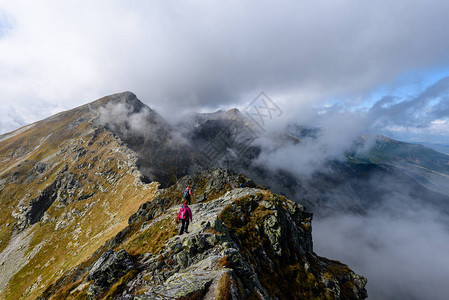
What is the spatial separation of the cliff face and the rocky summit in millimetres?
113

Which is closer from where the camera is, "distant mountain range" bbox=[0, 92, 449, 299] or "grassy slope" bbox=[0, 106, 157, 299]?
"distant mountain range" bbox=[0, 92, 449, 299]

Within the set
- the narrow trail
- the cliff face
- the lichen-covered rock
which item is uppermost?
the narrow trail

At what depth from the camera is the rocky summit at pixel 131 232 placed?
1655 centimetres

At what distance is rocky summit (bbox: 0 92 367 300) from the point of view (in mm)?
16547

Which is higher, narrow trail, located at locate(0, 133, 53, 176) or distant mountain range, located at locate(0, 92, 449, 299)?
narrow trail, located at locate(0, 133, 53, 176)

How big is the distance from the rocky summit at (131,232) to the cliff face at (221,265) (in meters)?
0.11

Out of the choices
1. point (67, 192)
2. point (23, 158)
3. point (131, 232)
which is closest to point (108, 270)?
point (131, 232)

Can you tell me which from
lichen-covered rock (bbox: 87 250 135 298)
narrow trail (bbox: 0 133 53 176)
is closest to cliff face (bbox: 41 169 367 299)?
lichen-covered rock (bbox: 87 250 135 298)

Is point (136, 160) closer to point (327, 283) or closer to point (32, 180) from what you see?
point (32, 180)

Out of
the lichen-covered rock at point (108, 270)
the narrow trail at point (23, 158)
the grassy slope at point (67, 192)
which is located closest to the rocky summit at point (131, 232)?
the lichen-covered rock at point (108, 270)

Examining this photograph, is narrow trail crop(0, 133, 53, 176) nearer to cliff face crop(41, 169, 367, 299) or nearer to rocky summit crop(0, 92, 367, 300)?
rocky summit crop(0, 92, 367, 300)

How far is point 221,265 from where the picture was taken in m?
15.7

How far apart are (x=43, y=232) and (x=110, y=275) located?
11963 cm

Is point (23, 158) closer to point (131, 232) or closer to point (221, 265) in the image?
point (131, 232)
